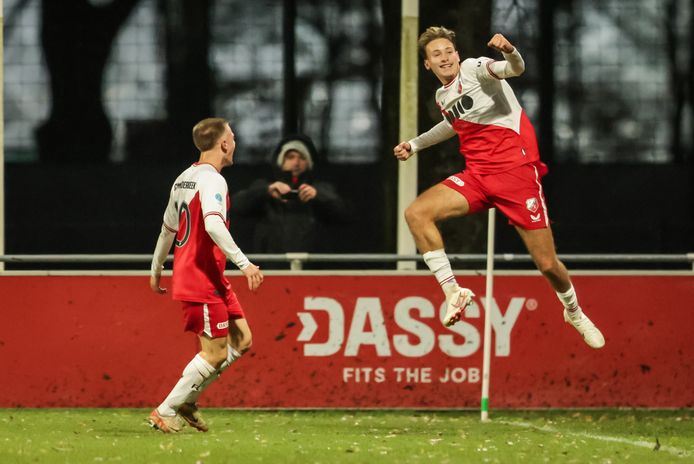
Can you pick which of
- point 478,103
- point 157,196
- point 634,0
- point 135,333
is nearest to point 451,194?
point 478,103

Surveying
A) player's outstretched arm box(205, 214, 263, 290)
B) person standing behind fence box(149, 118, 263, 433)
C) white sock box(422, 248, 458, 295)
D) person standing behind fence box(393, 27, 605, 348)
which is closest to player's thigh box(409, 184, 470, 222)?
person standing behind fence box(393, 27, 605, 348)

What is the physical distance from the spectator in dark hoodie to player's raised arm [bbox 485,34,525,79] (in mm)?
2502

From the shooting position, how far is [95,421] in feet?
38.7

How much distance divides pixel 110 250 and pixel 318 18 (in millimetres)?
3544

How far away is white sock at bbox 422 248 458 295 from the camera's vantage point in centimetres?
1087

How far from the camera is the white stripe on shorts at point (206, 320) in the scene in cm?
1038

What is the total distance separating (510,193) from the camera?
1097cm

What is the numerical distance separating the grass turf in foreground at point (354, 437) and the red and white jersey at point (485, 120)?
1753mm

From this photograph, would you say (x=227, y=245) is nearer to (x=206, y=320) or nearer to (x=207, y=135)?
(x=206, y=320)

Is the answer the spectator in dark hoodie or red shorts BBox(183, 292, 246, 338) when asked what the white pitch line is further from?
red shorts BBox(183, 292, 246, 338)

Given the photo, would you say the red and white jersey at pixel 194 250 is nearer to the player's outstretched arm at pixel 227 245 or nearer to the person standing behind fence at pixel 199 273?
the person standing behind fence at pixel 199 273

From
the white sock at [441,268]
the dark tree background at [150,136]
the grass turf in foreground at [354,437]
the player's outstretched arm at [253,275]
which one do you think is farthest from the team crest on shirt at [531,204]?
the dark tree background at [150,136]

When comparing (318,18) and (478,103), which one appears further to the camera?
(318,18)

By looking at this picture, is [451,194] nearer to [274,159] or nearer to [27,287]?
[274,159]
